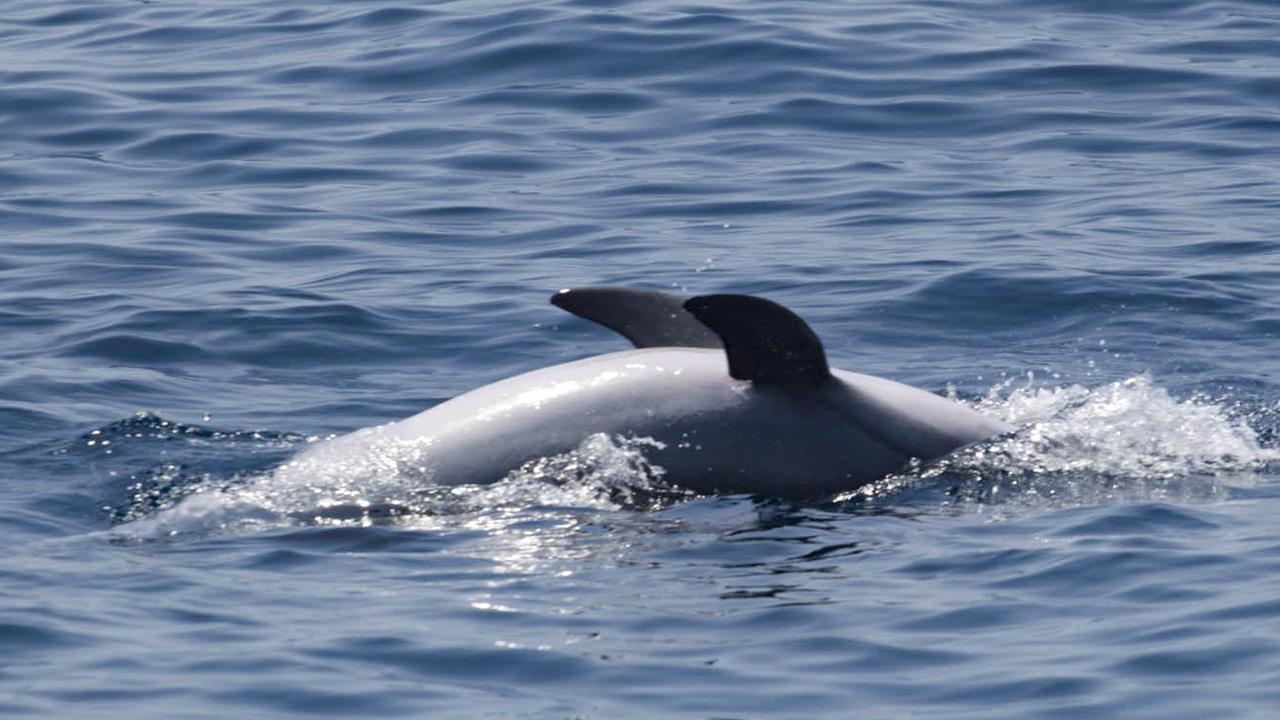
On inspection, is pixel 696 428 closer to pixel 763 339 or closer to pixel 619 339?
pixel 763 339

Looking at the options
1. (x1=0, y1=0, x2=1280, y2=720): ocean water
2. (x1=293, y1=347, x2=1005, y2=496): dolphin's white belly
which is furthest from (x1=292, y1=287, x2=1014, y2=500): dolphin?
(x1=0, y1=0, x2=1280, y2=720): ocean water

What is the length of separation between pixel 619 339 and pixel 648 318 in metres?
4.05

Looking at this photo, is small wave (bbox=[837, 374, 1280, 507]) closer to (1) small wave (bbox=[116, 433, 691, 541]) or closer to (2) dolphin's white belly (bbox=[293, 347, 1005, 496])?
(2) dolphin's white belly (bbox=[293, 347, 1005, 496])

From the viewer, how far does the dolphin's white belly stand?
10484 millimetres

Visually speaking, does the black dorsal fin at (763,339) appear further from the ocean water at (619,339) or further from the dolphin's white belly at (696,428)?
the ocean water at (619,339)

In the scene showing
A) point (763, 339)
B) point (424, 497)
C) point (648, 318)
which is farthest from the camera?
point (648, 318)

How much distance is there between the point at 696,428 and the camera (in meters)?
10.5

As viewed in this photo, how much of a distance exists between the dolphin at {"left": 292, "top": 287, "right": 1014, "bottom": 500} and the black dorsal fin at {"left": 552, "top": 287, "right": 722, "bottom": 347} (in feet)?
0.15

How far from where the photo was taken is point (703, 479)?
10477 mm

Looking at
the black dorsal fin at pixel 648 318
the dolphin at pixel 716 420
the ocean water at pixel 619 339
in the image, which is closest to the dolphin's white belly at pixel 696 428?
the dolphin at pixel 716 420

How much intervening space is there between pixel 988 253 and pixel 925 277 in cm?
86

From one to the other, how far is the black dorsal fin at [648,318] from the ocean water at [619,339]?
0.83 m

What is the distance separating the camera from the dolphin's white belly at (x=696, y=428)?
413 inches

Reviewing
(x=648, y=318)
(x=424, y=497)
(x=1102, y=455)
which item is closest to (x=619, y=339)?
(x=648, y=318)
